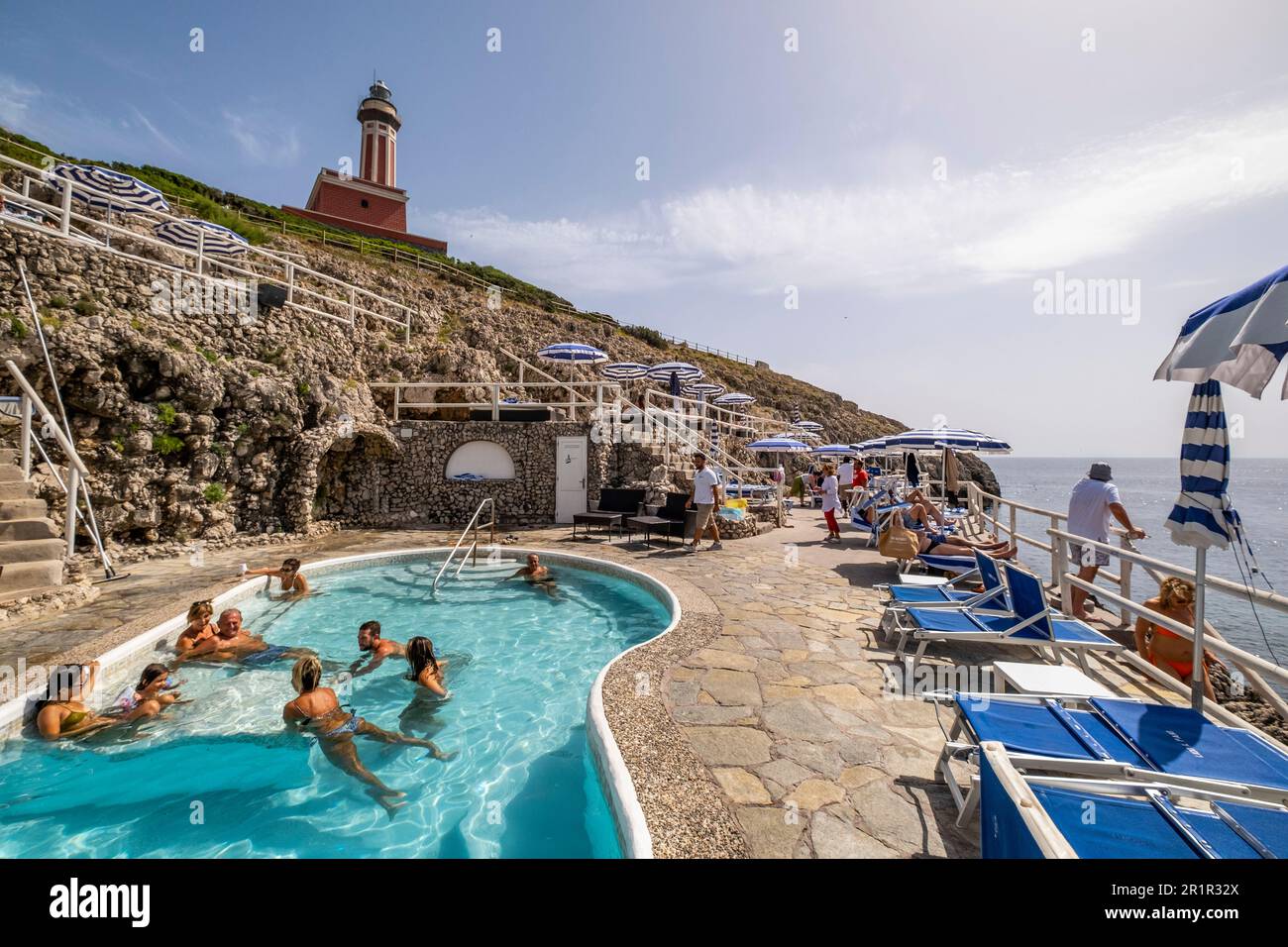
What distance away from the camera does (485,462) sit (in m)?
14.5

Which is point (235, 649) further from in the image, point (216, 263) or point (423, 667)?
point (216, 263)

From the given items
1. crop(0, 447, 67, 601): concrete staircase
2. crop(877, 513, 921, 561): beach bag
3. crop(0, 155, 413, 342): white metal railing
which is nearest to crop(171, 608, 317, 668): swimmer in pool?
crop(0, 447, 67, 601): concrete staircase

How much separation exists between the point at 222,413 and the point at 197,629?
747cm

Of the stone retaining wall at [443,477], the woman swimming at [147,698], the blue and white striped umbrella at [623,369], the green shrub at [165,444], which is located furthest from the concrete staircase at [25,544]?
the blue and white striped umbrella at [623,369]

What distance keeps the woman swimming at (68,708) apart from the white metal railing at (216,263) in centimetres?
996

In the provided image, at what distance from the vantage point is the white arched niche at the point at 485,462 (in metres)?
14.4

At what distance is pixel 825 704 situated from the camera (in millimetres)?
4031

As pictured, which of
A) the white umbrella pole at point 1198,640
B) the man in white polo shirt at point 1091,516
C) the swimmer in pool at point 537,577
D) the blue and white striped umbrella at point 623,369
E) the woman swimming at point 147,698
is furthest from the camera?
the blue and white striped umbrella at point 623,369

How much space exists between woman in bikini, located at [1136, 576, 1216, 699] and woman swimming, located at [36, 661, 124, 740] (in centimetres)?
867

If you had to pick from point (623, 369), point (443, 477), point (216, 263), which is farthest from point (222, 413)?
point (623, 369)

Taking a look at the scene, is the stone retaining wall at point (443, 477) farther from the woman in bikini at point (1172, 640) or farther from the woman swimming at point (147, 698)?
the woman in bikini at point (1172, 640)

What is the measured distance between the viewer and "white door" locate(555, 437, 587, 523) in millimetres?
13984

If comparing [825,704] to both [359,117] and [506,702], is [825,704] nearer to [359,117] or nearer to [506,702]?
[506,702]

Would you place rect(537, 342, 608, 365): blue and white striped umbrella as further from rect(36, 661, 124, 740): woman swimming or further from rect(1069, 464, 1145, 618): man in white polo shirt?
rect(36, 661, 124, 740): woman swimming
